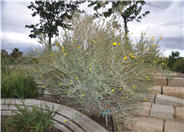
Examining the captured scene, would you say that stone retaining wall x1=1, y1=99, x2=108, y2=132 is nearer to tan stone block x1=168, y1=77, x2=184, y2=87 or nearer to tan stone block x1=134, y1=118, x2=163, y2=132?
tan stone block x1=134, y1=118, x2=163, y2=132

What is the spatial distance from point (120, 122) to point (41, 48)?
277cm

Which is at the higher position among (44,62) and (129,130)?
(44,62)

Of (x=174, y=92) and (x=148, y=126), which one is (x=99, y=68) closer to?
(x=148, y=126)

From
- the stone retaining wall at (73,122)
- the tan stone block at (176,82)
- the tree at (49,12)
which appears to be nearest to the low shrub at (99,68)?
the stone retaining wall at (73,122)

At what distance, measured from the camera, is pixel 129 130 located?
3.05m

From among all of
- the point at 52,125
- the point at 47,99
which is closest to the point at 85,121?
the point at 52,125

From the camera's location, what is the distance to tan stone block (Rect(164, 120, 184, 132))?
3.03m

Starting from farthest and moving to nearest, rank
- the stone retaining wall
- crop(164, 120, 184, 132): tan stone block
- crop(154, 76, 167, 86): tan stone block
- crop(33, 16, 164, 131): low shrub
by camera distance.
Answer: crop(154, 76, 167, 86): tan stone block → crop(164, 120, 184, 132): tan stone block → the stone retaining wall → crop(33, 16, 164, 131): low shrub

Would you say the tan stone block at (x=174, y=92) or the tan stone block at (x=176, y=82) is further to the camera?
the tan stone block at (x=176, y=82)

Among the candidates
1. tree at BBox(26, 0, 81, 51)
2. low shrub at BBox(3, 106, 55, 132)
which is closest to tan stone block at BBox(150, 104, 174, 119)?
low shrub at BBox(3, 106, 55, 132)

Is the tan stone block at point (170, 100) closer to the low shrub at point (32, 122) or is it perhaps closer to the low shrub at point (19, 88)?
the low shrub at point (32, 122)

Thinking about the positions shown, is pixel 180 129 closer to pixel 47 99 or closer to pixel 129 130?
A: pixel 129 130

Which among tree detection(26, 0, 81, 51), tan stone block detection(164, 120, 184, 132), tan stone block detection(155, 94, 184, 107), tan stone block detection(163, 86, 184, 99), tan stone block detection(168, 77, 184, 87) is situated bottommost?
tan stone block detection(164, 120, 184, 132)

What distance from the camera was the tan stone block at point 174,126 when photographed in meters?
3.03
